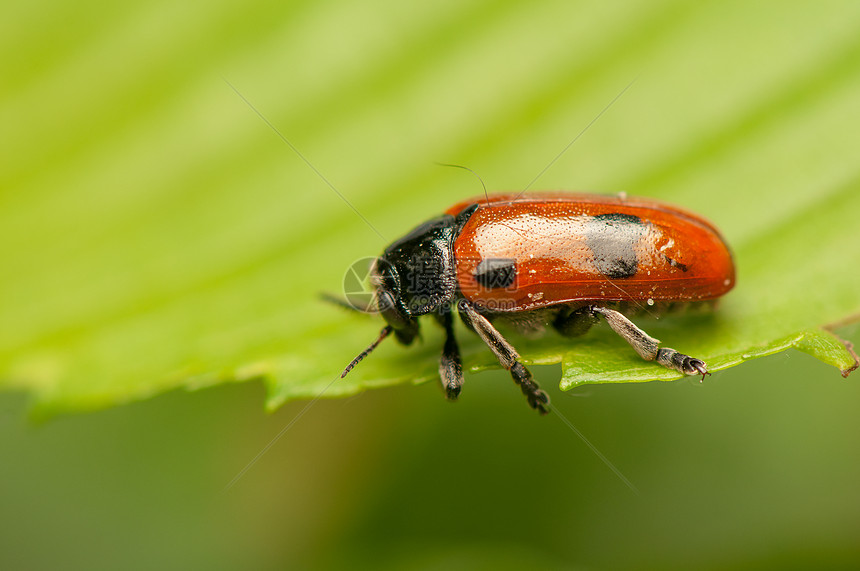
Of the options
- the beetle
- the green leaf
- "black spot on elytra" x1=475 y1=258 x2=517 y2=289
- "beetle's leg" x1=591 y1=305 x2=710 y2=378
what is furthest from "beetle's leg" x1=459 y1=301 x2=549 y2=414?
"beetle's leg" x1=591 y1=305 x2=710 y2=378

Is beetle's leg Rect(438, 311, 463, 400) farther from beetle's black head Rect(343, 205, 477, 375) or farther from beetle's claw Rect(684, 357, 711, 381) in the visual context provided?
beetle's claw Rect(684, 357, 711, 381)

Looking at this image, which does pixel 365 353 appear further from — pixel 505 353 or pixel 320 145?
pixel 320 145

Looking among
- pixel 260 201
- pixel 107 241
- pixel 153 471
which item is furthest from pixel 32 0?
pixel 153 471

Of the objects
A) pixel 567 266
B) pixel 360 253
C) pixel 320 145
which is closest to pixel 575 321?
pixel 567 266

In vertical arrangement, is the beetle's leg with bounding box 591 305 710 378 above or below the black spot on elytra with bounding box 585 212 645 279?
below

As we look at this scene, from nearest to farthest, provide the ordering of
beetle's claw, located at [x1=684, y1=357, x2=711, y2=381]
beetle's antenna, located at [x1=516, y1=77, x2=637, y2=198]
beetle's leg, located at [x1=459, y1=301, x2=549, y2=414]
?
beetle's claw, located at [x1=684, y1=357, x2=711, y2=381] < beetle's leg, located at [x1=459, y1=301, x2=549, y2=414] < beetle's antenna, located at [x1=516, y1=77, x2=637, y2=198]

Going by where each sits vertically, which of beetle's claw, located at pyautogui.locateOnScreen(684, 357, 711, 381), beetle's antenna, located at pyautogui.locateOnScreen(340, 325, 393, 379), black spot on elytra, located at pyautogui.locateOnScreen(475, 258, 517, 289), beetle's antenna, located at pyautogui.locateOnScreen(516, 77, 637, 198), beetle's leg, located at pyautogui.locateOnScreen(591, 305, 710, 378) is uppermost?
beetle's antenna, located at pyautogui.locateOnScreen(516, 77, 637, 198)

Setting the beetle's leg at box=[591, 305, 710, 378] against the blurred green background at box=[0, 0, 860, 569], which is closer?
the beetle's leg at box=[591, 305, 710, 378]

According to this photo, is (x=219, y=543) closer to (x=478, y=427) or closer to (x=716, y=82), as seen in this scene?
(x=478, y=427)
